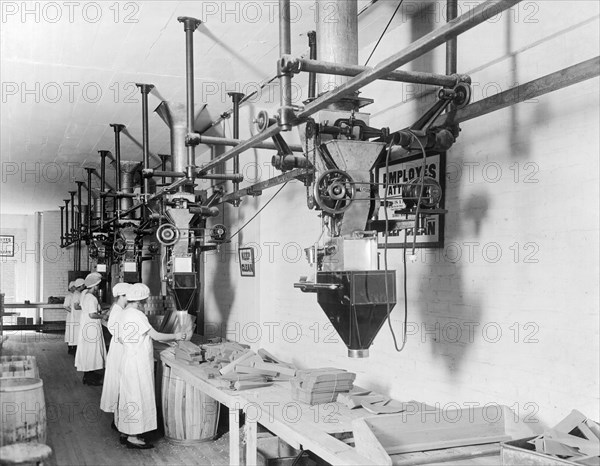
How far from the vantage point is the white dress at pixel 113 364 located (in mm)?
6426

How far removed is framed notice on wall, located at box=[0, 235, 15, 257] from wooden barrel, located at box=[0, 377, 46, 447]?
19.0m

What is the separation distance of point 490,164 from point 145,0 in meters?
2.43

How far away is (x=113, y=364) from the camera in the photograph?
263 inches

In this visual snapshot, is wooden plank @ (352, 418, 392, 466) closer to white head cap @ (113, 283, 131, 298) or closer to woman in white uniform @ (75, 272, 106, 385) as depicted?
white head cap @ (113, 283, 131, 298)

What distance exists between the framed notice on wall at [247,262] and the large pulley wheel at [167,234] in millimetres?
1209

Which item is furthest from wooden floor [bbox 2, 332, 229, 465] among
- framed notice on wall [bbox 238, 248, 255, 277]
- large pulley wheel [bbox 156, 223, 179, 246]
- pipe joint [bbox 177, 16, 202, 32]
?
pipe joint [bbox 177, 16, 202, 32]

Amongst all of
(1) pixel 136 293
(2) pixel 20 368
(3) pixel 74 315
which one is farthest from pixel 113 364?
(3) pixel 74 315

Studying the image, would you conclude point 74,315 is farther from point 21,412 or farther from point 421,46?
point 421,46

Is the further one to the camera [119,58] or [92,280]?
[92,280]

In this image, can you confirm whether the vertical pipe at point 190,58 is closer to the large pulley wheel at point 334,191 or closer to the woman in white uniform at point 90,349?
the large pulley wheel at point 334,191

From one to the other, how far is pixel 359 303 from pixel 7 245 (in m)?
21.9

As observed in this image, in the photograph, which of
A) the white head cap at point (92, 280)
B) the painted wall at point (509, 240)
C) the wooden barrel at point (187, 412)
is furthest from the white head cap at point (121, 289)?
the white head cap at point (92, 280)

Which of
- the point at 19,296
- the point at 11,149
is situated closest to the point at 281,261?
the point at 11,149

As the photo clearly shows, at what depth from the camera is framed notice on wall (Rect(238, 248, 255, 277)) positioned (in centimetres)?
697
